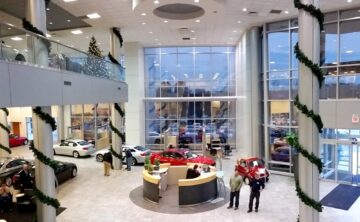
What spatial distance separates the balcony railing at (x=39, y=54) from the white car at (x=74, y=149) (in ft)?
29.0

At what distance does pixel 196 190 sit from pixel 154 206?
156cm

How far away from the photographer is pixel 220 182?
42.1ft

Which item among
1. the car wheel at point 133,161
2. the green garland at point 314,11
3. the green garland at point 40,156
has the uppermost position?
the green garland at point 314,11

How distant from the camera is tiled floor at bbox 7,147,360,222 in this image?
9.36 meters

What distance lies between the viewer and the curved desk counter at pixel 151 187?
10.7m

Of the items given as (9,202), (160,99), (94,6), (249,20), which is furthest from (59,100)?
→ (160,99)

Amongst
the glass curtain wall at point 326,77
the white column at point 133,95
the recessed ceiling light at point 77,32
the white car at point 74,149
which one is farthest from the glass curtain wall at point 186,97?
the glass curtain wall at point 326,77

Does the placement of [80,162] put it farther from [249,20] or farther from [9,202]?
[249,20]

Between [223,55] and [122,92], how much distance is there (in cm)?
1060

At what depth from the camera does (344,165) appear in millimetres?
13195

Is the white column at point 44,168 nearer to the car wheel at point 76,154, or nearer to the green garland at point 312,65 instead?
the green garland at point 312,65

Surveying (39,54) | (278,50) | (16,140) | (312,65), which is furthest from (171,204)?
(16,140)

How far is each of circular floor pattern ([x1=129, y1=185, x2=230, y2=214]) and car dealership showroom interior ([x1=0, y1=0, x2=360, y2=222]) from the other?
0.23 ft

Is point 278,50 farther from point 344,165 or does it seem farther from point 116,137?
point 116,137
